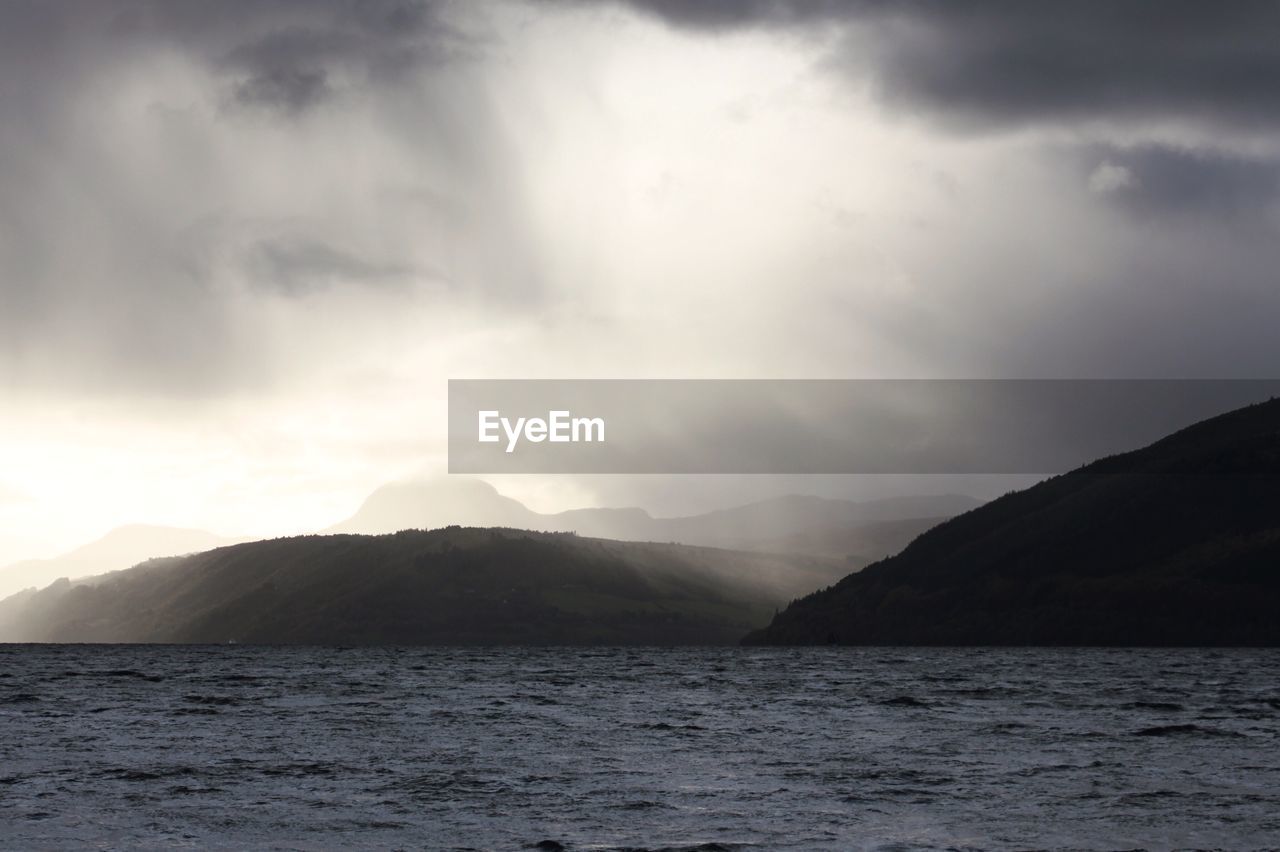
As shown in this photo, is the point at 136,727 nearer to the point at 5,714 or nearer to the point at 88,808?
the point at 5,714

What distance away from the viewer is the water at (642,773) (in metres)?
38.2

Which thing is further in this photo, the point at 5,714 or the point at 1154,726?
the point at 5,714

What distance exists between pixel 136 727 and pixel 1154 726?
62.4 metres

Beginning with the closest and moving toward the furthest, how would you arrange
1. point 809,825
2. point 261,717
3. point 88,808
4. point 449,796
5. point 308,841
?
point 308,841
point 809,825
point 88,808
point 449,796
point 261,717

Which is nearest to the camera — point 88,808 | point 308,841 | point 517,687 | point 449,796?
point 308,841

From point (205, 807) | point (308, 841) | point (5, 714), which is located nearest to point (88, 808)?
point (205, 807)

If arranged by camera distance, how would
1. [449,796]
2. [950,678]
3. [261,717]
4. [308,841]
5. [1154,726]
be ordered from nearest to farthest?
[308,841] → [449,796] → [1154,726] → [261,717] → [950,678]

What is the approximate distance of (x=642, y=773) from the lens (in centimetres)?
5403

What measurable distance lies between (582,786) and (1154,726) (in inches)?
1760

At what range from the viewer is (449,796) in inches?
1842

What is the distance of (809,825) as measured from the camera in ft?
130

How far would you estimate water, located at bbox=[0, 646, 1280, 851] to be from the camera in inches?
1502

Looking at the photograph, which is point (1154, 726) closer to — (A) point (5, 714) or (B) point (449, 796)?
(B) point (449, 796)

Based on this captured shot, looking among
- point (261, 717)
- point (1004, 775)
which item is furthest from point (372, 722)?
point (1004, 775)
